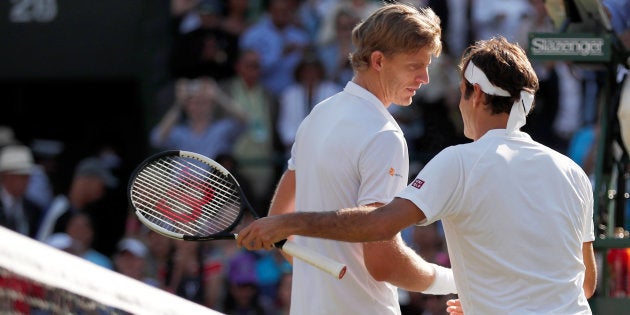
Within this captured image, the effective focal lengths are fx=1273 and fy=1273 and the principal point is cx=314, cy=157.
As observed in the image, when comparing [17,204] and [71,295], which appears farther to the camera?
[17,204]

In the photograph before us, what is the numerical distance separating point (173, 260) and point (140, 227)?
2.33ft

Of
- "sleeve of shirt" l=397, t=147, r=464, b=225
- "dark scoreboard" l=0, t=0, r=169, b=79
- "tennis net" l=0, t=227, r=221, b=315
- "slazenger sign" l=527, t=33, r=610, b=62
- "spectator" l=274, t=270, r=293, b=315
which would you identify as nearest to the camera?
"tennis net" l=0, t=227, r=221, b=315

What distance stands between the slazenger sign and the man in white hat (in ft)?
17.6

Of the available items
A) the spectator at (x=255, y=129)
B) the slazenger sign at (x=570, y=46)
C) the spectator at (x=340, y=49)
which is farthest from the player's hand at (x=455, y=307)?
the spectator at (x=340, y=49)

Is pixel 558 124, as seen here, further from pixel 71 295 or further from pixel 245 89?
pixel 71 295

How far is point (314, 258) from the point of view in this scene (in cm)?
380

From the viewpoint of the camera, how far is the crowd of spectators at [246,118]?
8711 millimetres

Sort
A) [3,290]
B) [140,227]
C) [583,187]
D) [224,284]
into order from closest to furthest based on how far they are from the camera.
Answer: [3,290] → [583,187] → [224,284] → [140,227]

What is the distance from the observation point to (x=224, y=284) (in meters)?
8.65

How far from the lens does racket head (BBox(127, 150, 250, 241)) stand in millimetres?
4262

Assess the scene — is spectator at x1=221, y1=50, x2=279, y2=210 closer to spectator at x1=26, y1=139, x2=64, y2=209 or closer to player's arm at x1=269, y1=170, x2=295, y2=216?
spectator at x1=26, y1=139, x2=64, y2=209

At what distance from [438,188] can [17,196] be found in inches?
260

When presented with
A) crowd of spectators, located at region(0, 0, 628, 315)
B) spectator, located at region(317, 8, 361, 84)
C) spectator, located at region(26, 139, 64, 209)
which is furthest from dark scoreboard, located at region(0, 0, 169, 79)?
spectator, located at region(317, 8, 361, 84)

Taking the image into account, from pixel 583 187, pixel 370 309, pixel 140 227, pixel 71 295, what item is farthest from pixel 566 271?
pixel 140 227
